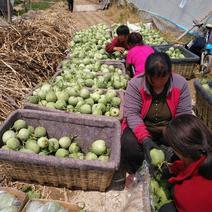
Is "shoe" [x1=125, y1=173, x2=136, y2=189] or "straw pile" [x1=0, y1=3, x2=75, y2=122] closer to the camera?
"shoe" [x1=125, y1=173, x2=136, y2=189]

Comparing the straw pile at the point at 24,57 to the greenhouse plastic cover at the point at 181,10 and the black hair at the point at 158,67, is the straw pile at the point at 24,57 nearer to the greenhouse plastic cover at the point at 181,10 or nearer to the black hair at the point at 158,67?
the black hair at the point at 158,67

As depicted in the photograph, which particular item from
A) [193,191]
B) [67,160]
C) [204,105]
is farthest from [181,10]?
[193,191]

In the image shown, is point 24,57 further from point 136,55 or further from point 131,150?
point 131,150

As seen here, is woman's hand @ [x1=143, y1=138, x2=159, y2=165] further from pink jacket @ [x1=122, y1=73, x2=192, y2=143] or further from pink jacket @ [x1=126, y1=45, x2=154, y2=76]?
pink jacket @ [x1=126, y1=45, x2=154, y2=76]

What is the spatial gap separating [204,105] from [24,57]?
310 cm

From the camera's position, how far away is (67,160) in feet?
9.55

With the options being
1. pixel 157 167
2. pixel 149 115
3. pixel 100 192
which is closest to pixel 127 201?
pixel 100 192

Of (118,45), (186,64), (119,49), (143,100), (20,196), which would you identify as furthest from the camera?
(186,64)

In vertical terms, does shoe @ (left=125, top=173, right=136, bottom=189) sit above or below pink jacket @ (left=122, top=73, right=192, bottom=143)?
below

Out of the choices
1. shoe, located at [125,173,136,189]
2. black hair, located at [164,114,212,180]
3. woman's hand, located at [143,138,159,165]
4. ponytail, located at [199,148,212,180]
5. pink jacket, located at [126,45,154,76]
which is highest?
black hair, located at [164,114,212,180]

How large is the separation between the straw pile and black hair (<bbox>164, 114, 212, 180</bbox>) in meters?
2.98

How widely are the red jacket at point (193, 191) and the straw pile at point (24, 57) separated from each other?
2.99 m

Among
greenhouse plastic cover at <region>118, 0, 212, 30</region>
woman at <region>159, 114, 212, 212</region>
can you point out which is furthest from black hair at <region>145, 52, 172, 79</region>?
greenhouse plastic cover at <region>118, 0, 212, 30</region>

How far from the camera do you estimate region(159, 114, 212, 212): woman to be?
2039 millimetres
